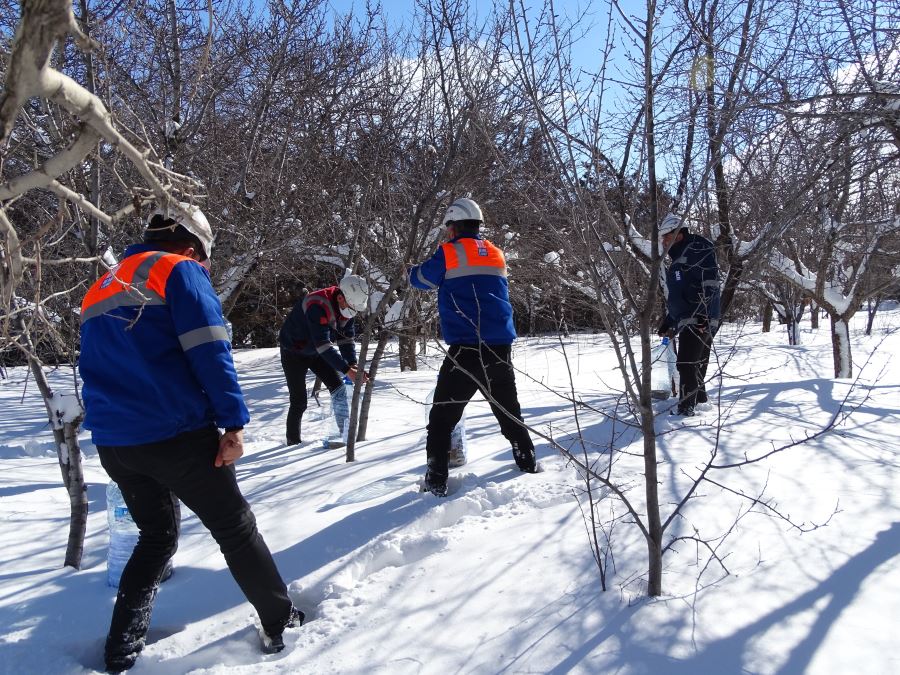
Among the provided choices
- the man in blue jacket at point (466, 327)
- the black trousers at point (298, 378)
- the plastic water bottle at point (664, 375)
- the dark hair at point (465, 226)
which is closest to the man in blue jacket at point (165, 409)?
the man in blue jacket at point (466, 327)

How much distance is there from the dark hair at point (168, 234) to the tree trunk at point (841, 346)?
10976 millimetres

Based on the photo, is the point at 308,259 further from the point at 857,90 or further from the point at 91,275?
the point at 857,90

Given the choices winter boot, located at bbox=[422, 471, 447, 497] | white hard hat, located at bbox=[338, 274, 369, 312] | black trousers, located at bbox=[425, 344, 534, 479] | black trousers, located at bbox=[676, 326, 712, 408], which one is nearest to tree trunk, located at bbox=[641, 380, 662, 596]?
black trousers, located at bbox=[425, 344, 534, 479]

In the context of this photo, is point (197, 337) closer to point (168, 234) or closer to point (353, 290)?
point (168, 234)

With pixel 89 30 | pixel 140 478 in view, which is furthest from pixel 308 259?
pixel 140 478

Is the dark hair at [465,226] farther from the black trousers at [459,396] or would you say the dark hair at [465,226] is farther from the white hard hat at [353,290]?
the white hard hat at [353,290]

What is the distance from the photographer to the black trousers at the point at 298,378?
604 cm

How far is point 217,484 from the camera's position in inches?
89.2

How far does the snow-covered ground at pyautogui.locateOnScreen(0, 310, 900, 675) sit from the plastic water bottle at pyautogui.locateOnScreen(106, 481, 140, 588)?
10cm

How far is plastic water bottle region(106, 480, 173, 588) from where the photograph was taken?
9.48ft

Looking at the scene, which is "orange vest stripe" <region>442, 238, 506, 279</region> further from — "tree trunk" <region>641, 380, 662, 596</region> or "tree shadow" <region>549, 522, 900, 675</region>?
"tree shadow" <region>549, 522, 900, 675</region>

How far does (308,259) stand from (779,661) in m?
9.88

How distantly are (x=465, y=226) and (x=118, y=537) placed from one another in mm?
2428

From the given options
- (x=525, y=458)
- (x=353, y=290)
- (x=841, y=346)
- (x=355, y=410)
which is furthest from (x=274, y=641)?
(x=841, y=346)
